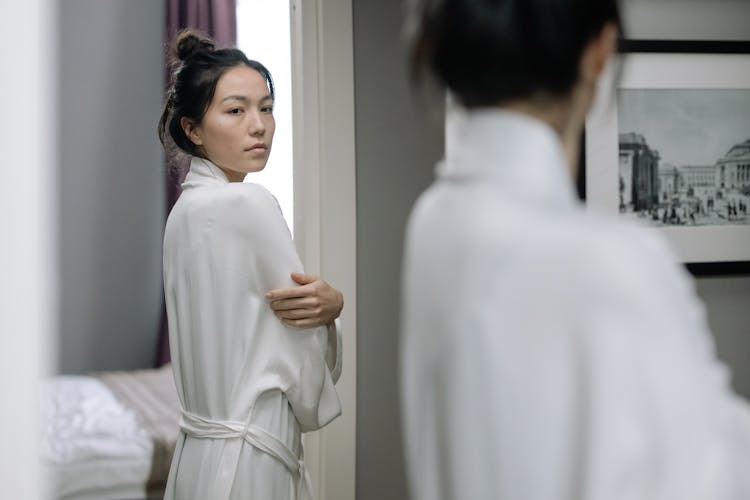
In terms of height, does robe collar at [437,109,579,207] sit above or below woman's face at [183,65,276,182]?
below

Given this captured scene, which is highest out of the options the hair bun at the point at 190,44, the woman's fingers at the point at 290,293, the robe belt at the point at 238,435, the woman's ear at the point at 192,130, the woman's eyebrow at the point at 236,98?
the hair bun at the point at 190,44

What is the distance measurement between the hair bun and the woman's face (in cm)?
10

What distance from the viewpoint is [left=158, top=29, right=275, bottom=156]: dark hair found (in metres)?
1.56

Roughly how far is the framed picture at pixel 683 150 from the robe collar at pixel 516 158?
2.98ft

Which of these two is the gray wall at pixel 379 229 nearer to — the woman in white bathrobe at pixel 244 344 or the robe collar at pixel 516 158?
the woman in white bathrobe at pixel 244 344

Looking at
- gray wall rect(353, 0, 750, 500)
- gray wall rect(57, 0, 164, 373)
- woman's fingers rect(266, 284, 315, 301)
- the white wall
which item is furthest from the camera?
gray wall rect(57, 0, 164, 373)

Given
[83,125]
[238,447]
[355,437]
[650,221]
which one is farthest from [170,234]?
[83,125]

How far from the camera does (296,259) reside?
144cm

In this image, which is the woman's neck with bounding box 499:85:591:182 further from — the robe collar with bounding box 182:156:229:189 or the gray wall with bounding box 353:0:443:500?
the gray wall with bounding box 353:0:443:500

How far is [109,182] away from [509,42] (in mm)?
3996

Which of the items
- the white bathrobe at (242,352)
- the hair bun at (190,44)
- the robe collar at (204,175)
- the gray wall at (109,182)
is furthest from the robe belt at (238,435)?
the gray wall at (109,182)

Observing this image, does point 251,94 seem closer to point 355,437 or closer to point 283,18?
point 355,437

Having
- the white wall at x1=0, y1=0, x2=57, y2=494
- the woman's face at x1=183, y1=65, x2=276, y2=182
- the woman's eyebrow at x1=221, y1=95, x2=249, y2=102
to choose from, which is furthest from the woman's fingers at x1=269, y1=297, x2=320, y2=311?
the white wall at x1=0, y1=0, x2=57, y2=494

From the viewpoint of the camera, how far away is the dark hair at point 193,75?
156 centimetres
